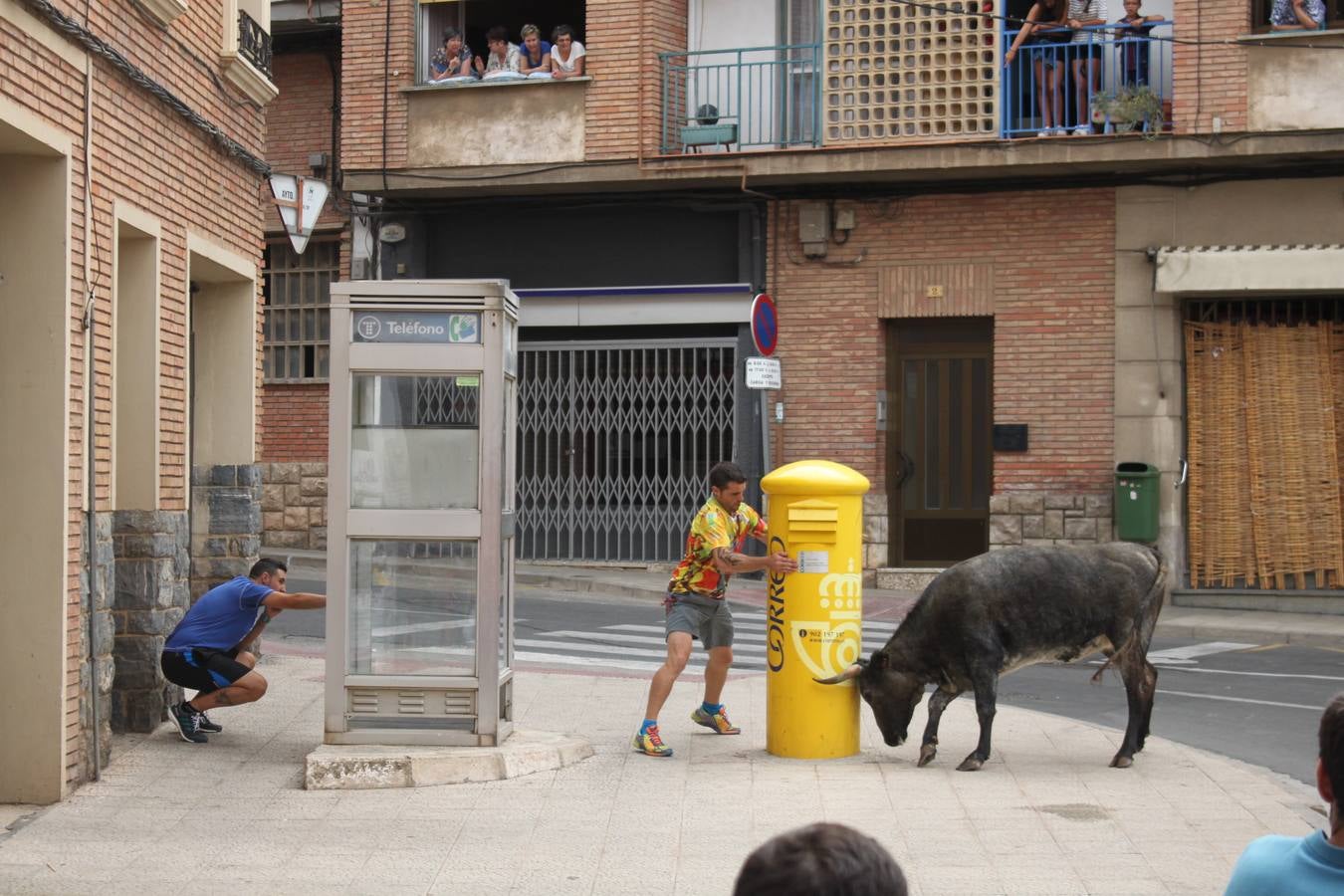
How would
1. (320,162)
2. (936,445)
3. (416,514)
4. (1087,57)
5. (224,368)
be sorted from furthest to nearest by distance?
1. (320,162)
2. (936,445)
3. (1087,57)
4. (224,368)
5. (416,514)

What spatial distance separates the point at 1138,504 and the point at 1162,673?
4.88 m

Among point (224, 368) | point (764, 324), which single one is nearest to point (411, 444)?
point (224, 368)

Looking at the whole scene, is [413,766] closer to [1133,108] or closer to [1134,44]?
[1133,108]

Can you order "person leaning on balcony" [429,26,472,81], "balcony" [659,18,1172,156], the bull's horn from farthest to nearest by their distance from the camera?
"person leaning on balcony" [429,26,472,81] → "balcony" [659,18,1172,156] → the bull's horn

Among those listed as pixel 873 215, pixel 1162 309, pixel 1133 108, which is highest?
pixel 1133 108

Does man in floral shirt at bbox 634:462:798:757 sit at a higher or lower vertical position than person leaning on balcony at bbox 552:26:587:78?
lower

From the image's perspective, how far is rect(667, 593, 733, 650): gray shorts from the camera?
9.73 meters

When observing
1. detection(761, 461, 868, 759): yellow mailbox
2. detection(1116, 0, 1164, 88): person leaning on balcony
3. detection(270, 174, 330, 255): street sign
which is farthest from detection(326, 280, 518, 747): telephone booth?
detection(1116, 0, 1164, 88): person leaning on balcony

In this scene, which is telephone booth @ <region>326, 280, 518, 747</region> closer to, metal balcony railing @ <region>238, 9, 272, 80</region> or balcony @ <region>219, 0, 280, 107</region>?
balcony @ <region>219, 0, 280, 107</region>

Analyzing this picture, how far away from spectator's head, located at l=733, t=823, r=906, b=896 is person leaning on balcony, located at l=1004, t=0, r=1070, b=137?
17.1 m

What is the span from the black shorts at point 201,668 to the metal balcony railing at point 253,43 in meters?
4.19

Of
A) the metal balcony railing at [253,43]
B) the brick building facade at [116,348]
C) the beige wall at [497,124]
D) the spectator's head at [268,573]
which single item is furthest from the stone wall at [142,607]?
the beige wall at [497,124]

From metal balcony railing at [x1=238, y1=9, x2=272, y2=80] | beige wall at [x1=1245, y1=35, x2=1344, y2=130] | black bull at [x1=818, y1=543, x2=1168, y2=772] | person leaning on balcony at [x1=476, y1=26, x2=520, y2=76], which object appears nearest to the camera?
black bull at [x1=818, y1=543, x2=1168, y2=772]

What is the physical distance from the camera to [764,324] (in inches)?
702
